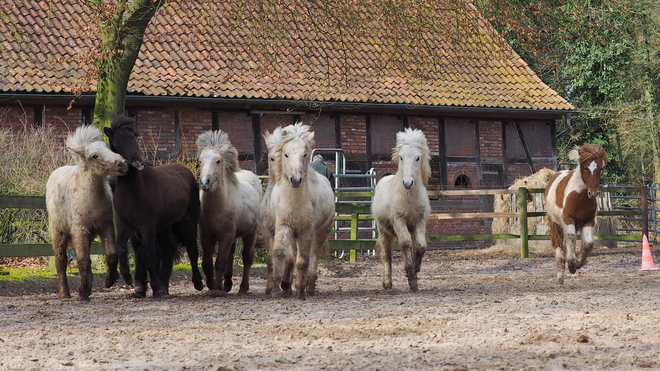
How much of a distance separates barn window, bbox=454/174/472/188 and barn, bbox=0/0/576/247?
1.3 inches

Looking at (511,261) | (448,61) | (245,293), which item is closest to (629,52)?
(448,61)

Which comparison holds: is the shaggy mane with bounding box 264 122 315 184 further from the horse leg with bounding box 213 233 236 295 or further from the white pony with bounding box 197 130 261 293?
the horse leg with bounding box 213 233 236 295

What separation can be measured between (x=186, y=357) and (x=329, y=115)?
60.4 ft

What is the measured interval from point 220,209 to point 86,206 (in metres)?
1.59

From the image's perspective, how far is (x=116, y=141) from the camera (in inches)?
417

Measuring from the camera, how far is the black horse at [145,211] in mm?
10422

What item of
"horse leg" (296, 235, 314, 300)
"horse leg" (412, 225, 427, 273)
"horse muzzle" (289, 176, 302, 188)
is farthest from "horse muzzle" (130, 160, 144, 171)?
"horse leg" (412, 225, 427, 273)

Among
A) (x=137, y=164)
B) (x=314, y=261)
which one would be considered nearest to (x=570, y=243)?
(x=314, y=261)

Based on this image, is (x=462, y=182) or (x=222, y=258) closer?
(x=222, y=258)

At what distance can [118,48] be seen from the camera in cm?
1346

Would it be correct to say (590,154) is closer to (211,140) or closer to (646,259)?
(646,259)

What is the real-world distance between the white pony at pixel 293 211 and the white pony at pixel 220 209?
0.55 metres

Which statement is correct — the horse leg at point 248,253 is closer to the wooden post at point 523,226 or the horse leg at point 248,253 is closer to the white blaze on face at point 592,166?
the white blaze on face at point 592,166

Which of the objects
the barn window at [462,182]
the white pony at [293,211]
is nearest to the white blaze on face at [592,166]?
the white pony at [293,211]
